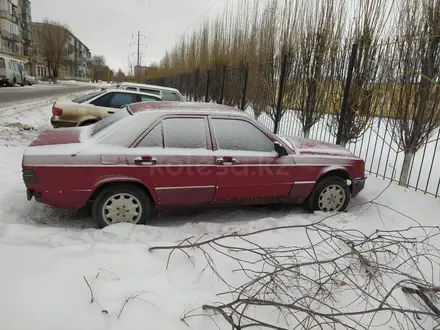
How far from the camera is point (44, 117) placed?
39.0 feet

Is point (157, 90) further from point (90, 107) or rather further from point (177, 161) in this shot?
point (177, 161)

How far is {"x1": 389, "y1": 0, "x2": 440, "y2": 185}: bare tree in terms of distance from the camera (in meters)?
4.79

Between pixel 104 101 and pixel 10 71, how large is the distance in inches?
1032

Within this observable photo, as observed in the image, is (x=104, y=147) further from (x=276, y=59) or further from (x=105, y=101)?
(x=276, y=59)

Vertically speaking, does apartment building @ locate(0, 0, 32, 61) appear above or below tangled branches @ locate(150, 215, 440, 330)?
above

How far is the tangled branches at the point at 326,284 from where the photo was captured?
2258mm

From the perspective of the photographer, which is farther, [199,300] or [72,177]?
[72,177]

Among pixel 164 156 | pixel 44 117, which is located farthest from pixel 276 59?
pixel 44 117

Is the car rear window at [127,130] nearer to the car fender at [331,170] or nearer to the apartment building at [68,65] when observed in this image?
the car fender at [331,170]

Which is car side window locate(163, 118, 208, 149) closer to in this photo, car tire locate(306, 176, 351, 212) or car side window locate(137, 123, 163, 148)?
car side window locate(137, 123, 163, 148)

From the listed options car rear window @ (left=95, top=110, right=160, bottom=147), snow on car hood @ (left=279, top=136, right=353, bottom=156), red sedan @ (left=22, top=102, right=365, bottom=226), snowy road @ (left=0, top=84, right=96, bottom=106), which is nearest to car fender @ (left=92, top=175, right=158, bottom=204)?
red sedan @ (left=22, top=102, right=365, bottom=226)

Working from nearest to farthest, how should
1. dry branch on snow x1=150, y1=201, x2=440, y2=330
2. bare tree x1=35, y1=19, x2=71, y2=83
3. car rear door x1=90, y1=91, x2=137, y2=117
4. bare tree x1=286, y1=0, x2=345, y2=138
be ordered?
dry branch on snow x1=150, y1=201, x2=440, y2=330
bare tree x1=286, y1=0, x2=345, y2=138
car rear door x1=90, y1=91, x2=137, y2=117
bare tree x1=35, y1=19, x2=71, y2=83

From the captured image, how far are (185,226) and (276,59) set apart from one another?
7.09 metres

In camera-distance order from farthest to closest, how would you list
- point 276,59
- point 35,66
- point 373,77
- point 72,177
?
point 35,66
point 276,59
point 373,77
point 72,177
